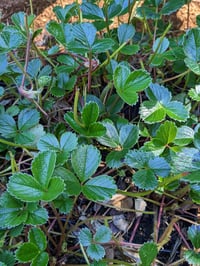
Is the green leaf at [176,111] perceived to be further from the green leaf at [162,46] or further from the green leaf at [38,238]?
the green leaf at [38,238]

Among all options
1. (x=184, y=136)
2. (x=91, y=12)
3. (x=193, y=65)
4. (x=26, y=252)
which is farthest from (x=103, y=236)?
(x=91, y=12)

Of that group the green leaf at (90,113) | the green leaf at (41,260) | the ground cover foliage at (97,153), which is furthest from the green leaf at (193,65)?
the green leaf at (41,260)

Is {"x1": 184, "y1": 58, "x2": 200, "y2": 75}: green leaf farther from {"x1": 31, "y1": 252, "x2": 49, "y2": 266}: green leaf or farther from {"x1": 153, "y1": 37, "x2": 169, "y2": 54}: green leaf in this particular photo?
{"x1": 31, "y1": 252, "x2": 49, "y2": 266}: green leaf

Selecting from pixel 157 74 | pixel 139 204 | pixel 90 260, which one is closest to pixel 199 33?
pixel 157 74

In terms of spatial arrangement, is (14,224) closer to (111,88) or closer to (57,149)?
(57,149)

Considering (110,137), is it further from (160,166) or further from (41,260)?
(41,260)

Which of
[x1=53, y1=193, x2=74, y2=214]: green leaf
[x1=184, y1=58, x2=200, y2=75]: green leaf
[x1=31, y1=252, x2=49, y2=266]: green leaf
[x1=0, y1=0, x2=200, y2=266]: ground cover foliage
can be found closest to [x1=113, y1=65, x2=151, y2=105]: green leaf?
[x1=0, y1=0, x2=200, y2=266]: ground cover foliage
